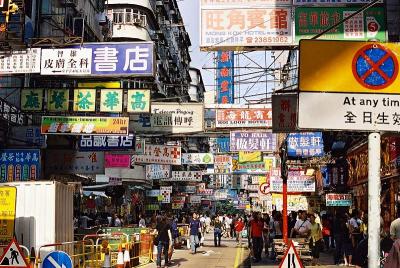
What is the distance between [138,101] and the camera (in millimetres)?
18719

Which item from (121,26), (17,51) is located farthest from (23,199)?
(121,26)

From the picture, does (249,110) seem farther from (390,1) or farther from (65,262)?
(65,262)

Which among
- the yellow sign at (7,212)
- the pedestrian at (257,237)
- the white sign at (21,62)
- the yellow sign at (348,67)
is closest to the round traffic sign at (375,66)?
the yellow sign at (348,67)

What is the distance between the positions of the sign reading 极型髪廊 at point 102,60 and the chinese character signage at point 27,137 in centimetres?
584

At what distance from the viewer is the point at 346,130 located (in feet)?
16.2

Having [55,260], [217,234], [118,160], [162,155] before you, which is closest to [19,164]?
[162,155]

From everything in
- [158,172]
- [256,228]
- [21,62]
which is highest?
[21,62]

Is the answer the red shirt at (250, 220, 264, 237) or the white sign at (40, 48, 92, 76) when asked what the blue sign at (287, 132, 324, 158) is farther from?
the white sign at (40, 48, 92, 76)

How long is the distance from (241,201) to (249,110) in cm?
6874

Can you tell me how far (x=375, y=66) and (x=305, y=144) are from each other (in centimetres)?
2005

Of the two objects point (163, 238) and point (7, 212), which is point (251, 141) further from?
point (7, 212)

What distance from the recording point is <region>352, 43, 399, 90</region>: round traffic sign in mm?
4953

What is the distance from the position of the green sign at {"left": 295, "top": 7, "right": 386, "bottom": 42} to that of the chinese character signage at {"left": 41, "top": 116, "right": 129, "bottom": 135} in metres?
7.67

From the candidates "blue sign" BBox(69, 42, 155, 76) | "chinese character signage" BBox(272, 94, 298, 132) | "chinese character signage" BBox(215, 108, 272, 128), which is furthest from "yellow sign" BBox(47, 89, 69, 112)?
"chinese character signage" BBox(272, 94, 298, 132)
